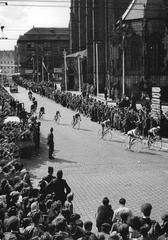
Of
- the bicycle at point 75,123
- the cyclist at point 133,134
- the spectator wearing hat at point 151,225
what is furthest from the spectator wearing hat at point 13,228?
the bicycle at point 75,123

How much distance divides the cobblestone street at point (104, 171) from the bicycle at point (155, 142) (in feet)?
3.19

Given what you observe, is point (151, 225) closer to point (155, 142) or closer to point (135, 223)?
point (135, 223)

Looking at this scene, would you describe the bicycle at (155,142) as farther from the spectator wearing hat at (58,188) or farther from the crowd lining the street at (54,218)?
the spectator wearing hat at (58,188)

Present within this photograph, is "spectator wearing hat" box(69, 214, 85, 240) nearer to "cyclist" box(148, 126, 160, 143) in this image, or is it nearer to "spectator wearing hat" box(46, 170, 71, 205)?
"spectator wearing hat" box(46, 170, 71, 205)

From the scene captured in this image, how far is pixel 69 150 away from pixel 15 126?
2902 millimetres

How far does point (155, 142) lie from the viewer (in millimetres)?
25141

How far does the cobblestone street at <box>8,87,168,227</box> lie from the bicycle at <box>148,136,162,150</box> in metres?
0.97

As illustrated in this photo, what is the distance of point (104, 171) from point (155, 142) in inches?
274

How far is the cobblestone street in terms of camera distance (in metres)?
14.6

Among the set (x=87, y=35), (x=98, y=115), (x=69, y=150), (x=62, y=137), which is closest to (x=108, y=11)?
(x=87, y=35)

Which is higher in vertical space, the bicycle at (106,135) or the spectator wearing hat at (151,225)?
the spectator wearing hat at (151,225)

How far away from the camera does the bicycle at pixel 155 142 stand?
77.9 ft

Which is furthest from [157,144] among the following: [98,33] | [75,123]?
[98,33]

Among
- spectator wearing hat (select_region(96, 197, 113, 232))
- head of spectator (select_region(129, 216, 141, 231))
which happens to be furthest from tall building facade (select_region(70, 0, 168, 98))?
head of spectator (select_region(129, 216, 141, 231))
